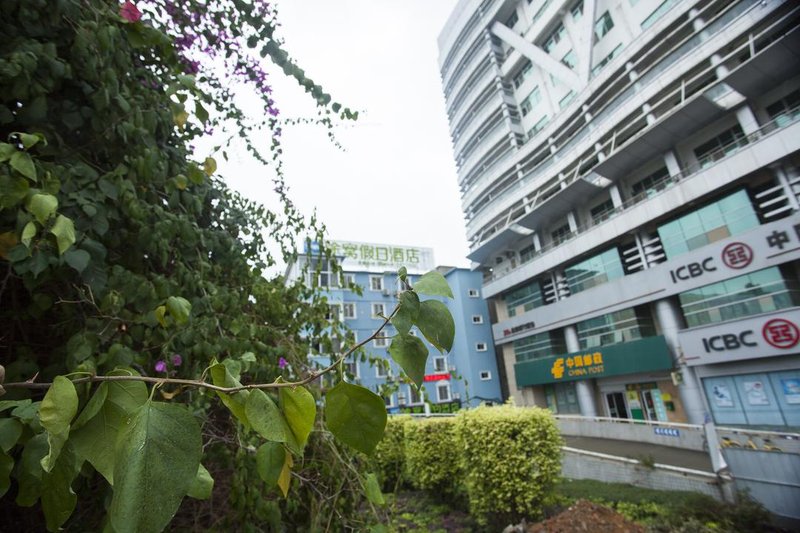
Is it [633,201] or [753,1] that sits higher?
[753,1]

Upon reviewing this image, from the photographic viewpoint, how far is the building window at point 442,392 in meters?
27.2

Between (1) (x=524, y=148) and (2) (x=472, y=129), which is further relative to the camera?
(2) (x=472, y=129)

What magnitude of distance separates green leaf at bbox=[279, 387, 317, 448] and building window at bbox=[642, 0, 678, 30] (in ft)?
76.4

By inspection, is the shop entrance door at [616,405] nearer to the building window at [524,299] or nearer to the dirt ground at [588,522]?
the building window at [524,299]

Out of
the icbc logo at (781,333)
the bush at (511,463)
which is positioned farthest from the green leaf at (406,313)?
the icbc logo at (781,333)

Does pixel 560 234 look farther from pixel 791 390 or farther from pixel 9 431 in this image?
pixel 9 431

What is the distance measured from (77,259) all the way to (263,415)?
1.07 m

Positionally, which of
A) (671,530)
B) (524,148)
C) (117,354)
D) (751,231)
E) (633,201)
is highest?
(524,148)

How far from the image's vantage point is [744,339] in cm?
1323

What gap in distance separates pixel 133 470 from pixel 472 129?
32601 millimetres

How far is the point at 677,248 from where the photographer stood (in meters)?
15.9

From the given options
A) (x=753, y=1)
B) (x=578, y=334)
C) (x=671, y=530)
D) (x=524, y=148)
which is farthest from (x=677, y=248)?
(x=671, y=530)

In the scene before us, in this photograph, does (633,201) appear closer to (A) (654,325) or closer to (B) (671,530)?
(A) (654,325)

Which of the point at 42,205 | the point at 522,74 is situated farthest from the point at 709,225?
the point at 42,205
